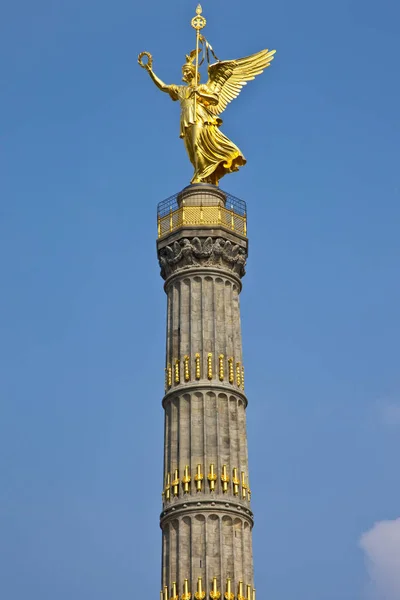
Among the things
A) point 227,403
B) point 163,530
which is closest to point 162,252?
point 227,403

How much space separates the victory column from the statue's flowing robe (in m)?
0.05

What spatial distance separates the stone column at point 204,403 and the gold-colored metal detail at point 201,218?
6 cm

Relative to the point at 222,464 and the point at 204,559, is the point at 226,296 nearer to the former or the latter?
the point at 222,464

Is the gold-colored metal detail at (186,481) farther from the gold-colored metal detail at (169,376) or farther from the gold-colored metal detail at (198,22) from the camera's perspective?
the gold-colored metal detail at (198,22)

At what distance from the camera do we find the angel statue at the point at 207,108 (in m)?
62.5

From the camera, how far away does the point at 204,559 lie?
53.4 m

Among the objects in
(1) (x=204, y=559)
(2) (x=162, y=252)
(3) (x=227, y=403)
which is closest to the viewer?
(1) (x=204, y=559)

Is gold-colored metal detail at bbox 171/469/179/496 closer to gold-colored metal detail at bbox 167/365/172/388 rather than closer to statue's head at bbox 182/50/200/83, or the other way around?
gold-colored metal detail at bbox 167/365/172/388

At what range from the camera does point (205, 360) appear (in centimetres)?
5766

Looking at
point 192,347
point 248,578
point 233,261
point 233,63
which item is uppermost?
point 233,63

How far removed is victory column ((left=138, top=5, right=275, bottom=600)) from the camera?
53.8 m

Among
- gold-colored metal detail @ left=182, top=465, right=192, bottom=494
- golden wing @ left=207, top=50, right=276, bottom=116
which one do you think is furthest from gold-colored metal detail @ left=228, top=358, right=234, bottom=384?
golden wing @ left=207, top=50, right=276, bottom=116

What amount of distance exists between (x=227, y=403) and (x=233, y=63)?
18.0 meters

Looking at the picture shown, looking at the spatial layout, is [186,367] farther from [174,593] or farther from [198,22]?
[198,22]
